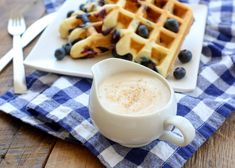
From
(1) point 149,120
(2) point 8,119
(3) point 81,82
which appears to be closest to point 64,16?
(3) point 81,82

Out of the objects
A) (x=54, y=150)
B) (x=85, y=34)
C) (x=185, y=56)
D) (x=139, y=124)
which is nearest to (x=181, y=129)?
(x=139, y=124)

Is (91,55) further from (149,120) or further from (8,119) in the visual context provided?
(149,120)

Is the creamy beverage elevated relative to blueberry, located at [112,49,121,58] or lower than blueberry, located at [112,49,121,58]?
elevated

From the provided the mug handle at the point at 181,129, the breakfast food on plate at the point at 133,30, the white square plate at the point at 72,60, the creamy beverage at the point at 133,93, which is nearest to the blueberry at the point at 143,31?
the breakfast food on plate at the point at 133,30

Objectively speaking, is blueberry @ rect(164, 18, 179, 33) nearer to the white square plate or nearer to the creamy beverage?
the white square plate

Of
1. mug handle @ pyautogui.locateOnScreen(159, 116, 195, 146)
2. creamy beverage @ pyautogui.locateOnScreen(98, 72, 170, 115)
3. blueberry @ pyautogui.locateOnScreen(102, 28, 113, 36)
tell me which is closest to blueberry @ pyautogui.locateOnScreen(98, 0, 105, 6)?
blueberry @ pyautogui.locateOnScreen(102, 28, 113, 36)

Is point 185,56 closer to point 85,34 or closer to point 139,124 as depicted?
point 85,34

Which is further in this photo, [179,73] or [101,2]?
[101,2]
